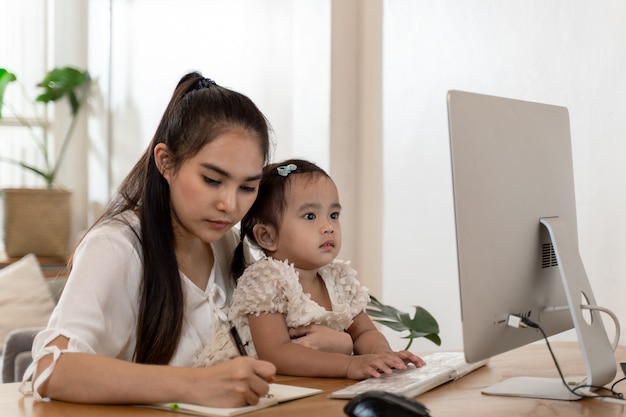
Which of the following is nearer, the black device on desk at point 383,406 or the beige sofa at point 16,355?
the black device on desk at point 383,406

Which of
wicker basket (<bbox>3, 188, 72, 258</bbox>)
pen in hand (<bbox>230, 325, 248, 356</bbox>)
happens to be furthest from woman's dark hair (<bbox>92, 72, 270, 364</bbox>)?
wicker basket (<bbox>3, 188, 72, 258</bbox>)

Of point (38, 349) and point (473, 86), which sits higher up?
point (473, 86)

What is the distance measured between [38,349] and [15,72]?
4.50m

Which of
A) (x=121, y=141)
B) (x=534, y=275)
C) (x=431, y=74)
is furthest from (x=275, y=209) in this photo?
(x=121, y=141)

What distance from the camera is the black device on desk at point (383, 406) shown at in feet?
3.42

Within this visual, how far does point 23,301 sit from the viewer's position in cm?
371

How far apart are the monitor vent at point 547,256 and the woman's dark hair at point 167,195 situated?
488mm

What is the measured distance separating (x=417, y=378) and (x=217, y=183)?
44 centimetres

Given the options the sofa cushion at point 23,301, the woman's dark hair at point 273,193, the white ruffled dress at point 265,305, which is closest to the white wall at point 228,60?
the sofa cushion at point 23,301

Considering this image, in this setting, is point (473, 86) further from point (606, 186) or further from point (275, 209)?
point (275, 209)

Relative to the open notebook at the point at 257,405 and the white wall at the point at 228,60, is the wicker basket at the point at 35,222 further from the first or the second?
the open notebook at the point at 257,405

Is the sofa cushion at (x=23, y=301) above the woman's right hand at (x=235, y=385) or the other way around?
the other way around

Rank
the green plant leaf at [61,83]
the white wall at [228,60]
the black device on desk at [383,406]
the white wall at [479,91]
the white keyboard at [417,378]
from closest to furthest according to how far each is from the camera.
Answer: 1. the black device on desk at [383,406]
2. the white keyboard at [417,378]
3. the white wall at [479,91]
4. the white wall at [228,60]
5. the green plant leaf at [61,83]

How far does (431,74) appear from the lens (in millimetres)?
2957
